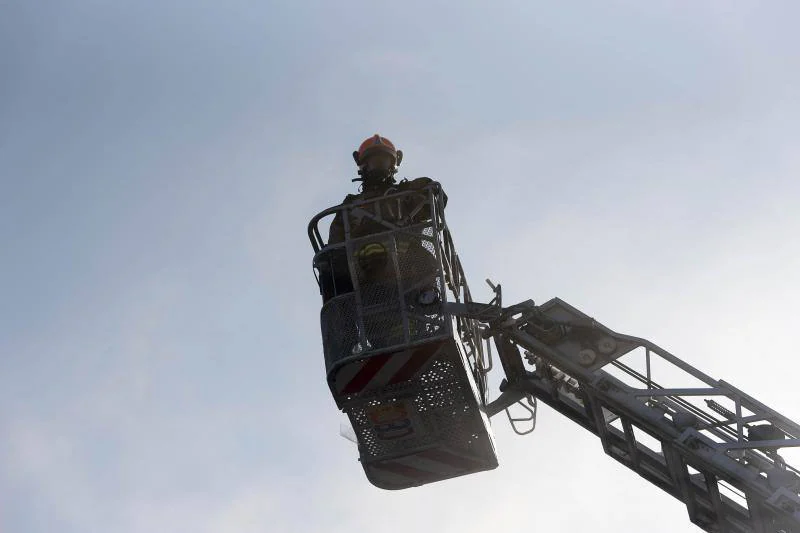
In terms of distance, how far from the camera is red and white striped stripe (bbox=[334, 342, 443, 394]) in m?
11.0

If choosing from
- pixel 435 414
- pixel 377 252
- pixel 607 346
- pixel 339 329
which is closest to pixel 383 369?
pixel 339 329

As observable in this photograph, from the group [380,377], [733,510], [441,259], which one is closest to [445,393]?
[380,377]

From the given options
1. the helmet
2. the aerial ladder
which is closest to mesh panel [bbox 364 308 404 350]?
the aerial ladder

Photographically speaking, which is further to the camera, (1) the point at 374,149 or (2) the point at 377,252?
(1) the point at 374,149

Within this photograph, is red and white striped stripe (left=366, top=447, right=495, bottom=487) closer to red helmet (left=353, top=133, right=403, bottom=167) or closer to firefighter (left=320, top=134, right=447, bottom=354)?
firefighter (left=320, top=134, right=447, bottom=354)

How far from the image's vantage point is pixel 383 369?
11094 millimetres

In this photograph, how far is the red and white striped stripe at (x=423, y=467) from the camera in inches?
471

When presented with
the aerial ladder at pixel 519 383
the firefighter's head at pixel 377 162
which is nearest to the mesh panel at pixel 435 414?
the aerial ladder at pixel 519 383

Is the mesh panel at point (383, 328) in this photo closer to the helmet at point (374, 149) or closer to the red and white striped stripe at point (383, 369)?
the red and white striped stripe at point (383, 369)

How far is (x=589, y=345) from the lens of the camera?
39.3 feet

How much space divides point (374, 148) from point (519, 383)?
12.0ft

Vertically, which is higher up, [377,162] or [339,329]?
[377,162]

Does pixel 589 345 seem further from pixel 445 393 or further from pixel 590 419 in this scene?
pixel 445 393

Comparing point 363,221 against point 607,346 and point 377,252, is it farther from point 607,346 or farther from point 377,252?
point 607,346
